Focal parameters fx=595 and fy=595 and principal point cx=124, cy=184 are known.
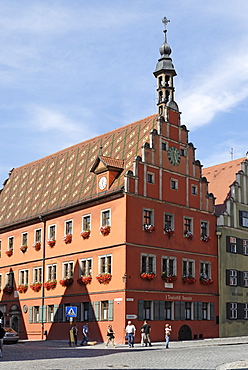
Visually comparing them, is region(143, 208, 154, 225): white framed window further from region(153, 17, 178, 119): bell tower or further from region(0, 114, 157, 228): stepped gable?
region(153, 17, 178, 119): bell tower

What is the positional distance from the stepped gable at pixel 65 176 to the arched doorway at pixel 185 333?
1138cm

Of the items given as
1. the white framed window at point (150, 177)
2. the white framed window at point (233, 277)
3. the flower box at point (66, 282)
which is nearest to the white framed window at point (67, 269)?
the flower box at point (66, 282)

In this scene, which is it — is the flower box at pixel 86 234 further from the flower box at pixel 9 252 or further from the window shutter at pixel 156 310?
the flower box at pixel 9 252

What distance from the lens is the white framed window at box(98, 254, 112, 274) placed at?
41781 mm

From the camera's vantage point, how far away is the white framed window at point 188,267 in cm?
4459

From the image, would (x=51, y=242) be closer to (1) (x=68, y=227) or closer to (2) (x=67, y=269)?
(1) (x=68, y=227)

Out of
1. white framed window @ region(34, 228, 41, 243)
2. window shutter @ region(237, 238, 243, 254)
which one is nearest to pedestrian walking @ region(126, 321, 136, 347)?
window shutter @ region(237, 238, 243, 254)

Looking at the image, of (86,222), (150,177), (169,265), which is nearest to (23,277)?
(86,222)

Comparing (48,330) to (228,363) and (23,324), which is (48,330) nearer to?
(23,324)

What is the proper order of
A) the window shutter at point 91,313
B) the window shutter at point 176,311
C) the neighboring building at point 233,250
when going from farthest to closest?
the neighboring building at point 233,250
the window shutter at point 176,311
the window shutter at point 91,313

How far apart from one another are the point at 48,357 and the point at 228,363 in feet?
29.0

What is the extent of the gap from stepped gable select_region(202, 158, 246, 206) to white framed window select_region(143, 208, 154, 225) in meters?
9.78

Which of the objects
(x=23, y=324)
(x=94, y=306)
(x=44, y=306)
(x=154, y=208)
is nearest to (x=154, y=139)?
(x=154, y=208)

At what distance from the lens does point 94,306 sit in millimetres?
42219
